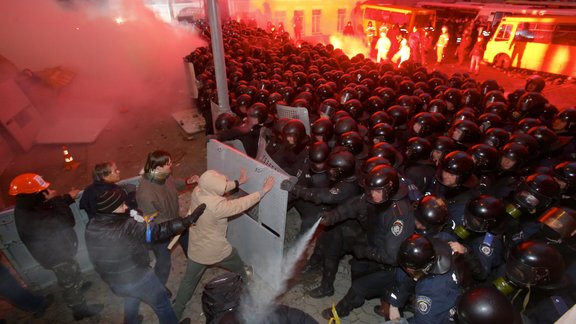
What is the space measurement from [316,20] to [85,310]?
2878cm

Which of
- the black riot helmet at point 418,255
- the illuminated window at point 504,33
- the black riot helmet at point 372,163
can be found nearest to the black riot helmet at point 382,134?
the black riot helmet at point 372,163

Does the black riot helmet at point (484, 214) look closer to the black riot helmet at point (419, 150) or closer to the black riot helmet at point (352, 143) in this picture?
the black riot helmet at point (419, 150)

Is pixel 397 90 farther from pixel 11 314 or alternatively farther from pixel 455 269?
pixel 11 314

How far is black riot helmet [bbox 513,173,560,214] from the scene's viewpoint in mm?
3564

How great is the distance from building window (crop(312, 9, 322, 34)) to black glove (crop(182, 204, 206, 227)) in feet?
92.8

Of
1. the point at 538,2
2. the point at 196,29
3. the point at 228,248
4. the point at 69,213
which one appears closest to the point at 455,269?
the point at 228,248

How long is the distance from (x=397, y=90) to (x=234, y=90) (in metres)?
4.26

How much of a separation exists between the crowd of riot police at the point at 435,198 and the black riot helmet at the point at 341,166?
1cm

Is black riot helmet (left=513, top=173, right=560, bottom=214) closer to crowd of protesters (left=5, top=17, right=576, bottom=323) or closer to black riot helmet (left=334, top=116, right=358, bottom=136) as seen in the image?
crowd of protesters (left=5, top=17, right=576, bottom=323)

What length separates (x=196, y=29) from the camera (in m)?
24.9

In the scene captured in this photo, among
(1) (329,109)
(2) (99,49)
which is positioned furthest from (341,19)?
(1) (329,109)

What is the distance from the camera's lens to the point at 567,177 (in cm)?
420

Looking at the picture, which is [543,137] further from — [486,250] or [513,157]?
[486,250]

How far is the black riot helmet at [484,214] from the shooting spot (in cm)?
323
